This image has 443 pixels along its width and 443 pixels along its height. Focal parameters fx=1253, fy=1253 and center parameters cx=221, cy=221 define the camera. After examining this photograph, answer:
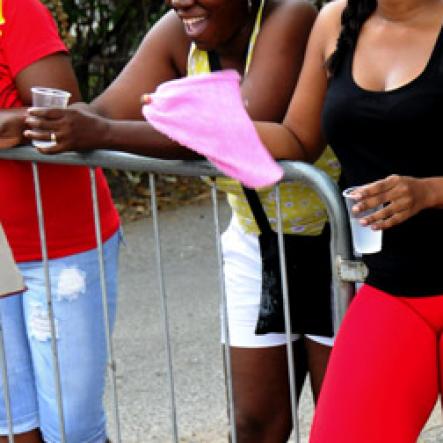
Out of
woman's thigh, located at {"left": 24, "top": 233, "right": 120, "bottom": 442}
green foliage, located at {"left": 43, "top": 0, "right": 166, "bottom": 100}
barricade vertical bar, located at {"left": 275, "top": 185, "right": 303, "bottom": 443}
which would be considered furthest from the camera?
green foliage, located at {"left": 43, "top": 0, "right": 166, "bottom": 100}

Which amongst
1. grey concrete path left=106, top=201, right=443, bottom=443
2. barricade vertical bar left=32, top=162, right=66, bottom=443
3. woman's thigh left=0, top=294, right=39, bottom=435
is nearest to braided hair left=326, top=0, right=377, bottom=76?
barricade vertical bar left=32, top=162, right=66, bottom=443

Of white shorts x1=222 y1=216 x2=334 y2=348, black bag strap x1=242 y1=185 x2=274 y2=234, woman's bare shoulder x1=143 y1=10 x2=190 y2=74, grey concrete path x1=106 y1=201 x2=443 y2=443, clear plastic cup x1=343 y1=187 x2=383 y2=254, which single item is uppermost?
woman's bare shoulder x1=143 y1=10 x2=190 y2=74

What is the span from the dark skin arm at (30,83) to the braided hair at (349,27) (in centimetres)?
90

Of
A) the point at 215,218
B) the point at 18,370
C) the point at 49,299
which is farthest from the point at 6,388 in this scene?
the point at 215,218

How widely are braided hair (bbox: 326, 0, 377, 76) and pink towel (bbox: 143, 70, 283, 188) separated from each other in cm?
27

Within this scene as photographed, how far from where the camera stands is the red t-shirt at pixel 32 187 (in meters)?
3.54

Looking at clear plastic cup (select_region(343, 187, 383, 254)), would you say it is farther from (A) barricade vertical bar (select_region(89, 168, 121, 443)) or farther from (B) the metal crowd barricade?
(A) barricade vertical bar (select_region(89, 168, 121, 443))

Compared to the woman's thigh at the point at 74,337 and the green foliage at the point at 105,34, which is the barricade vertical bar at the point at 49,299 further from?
the green foliage at the point at 105,34

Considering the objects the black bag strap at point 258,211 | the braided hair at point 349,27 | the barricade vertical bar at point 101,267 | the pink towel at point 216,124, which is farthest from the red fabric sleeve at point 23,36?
the braided hair at point 349,27

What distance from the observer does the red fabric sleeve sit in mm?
3535

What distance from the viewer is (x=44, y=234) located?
11.7 ft

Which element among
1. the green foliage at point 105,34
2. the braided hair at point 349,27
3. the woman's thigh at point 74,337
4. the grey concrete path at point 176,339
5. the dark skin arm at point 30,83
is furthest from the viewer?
the green foliage at point 105,34

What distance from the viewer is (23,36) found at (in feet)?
11.6

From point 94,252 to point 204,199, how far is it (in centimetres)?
524
